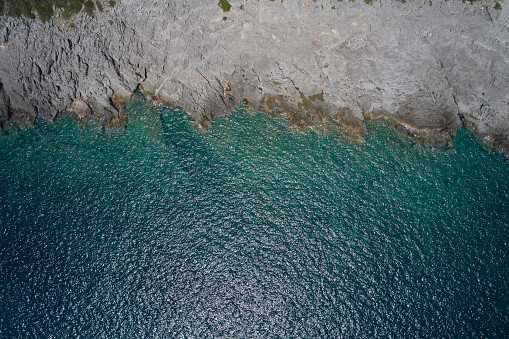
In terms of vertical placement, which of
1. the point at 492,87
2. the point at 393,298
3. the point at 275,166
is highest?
the point at 492,87

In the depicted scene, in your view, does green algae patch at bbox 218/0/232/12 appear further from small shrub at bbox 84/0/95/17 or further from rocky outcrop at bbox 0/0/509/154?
small shrub at bbox 84/0/95/17

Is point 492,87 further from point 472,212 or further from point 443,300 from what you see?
point 443,300

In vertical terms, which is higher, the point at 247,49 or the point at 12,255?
the point at 247,49

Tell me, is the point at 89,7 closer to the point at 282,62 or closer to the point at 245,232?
the point at 282,62

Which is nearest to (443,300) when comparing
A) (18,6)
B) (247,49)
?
(247,49)

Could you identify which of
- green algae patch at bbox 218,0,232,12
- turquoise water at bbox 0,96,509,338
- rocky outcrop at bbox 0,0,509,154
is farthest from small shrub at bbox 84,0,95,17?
green algae patch at bbox 218,0,232,12

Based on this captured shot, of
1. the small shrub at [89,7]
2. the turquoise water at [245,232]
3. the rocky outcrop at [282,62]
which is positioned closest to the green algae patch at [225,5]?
the rocky outcrop at [282,62]

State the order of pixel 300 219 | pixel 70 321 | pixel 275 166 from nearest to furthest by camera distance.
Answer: pixel 70 321 → pixel 300 219 → pixel 275 166
